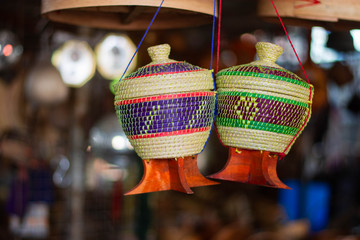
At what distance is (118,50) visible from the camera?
256cm

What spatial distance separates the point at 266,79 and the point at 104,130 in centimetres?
227

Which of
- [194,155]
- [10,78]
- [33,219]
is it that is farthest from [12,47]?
[194,155]

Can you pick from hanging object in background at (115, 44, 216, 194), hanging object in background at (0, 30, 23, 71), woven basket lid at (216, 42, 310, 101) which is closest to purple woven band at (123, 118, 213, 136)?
hanging object in background at (115, 44, 216, 194)

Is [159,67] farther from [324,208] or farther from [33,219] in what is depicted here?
[324,208]

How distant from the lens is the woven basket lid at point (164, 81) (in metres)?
0.87

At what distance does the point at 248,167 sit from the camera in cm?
102

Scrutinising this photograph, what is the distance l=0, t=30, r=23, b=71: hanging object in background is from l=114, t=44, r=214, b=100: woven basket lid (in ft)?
7.21

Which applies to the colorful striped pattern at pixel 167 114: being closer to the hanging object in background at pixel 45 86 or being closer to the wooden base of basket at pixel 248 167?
the wooden base of basket at pixel 248 167

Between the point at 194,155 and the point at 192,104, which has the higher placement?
the point at 192,104

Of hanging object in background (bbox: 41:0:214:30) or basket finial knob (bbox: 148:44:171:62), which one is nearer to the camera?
basket finial knob (bbox: 148:44:171:62)

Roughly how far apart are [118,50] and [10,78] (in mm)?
1112

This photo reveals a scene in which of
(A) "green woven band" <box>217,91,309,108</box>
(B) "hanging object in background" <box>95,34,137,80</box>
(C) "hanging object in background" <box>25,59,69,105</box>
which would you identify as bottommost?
(C) "hanging object in background" <box>25,59,69,105</box>

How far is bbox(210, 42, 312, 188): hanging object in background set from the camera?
3.07 ft

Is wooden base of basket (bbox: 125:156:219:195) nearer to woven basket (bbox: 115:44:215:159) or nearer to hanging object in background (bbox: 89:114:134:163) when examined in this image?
woven basket (bbox: 115:44:215:159)
